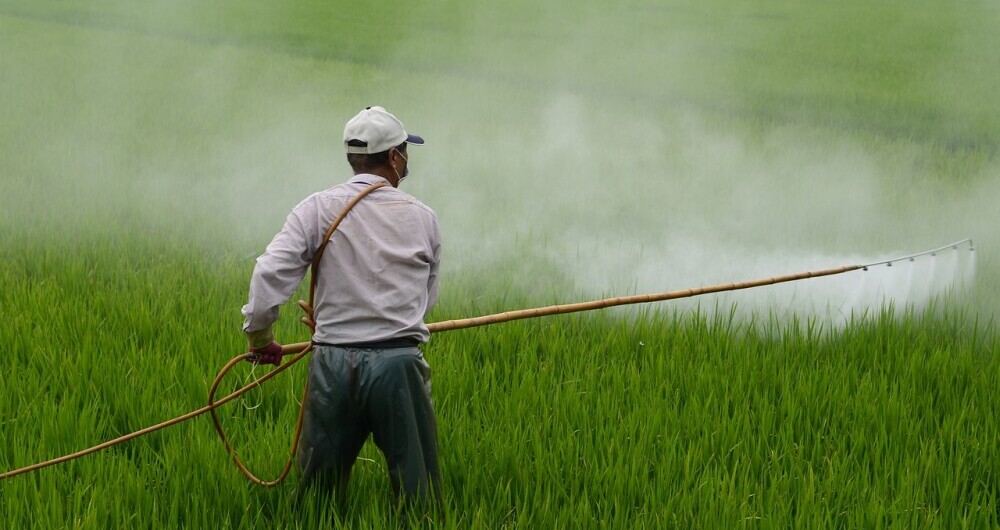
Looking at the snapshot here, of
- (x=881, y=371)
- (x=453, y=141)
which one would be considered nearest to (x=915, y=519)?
(x=881, y=371)

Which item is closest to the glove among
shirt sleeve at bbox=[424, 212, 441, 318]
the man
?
the man

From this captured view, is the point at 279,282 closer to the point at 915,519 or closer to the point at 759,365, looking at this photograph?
the point at 915,519

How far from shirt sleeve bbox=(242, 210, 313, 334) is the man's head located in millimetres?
225

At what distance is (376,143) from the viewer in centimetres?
252

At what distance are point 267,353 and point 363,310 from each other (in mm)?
264

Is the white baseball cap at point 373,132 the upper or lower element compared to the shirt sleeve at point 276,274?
upper

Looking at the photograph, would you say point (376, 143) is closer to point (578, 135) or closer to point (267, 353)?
point (267, 353)

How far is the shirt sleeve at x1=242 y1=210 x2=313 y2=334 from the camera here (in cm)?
237

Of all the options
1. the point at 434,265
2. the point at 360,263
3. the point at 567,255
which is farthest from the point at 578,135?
the point at 360,263

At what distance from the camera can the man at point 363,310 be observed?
2.43m

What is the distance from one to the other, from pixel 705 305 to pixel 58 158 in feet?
17.5

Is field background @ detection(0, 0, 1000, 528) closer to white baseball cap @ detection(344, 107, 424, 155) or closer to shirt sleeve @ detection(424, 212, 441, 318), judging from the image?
shirt sleeve @ detection(424, 212, 441, 318)

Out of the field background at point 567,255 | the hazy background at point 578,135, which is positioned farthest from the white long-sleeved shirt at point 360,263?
the hazy background at point 578,135

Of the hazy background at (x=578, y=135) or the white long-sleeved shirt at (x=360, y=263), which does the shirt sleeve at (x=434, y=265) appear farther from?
the hazy background at (x=578, y=135)
